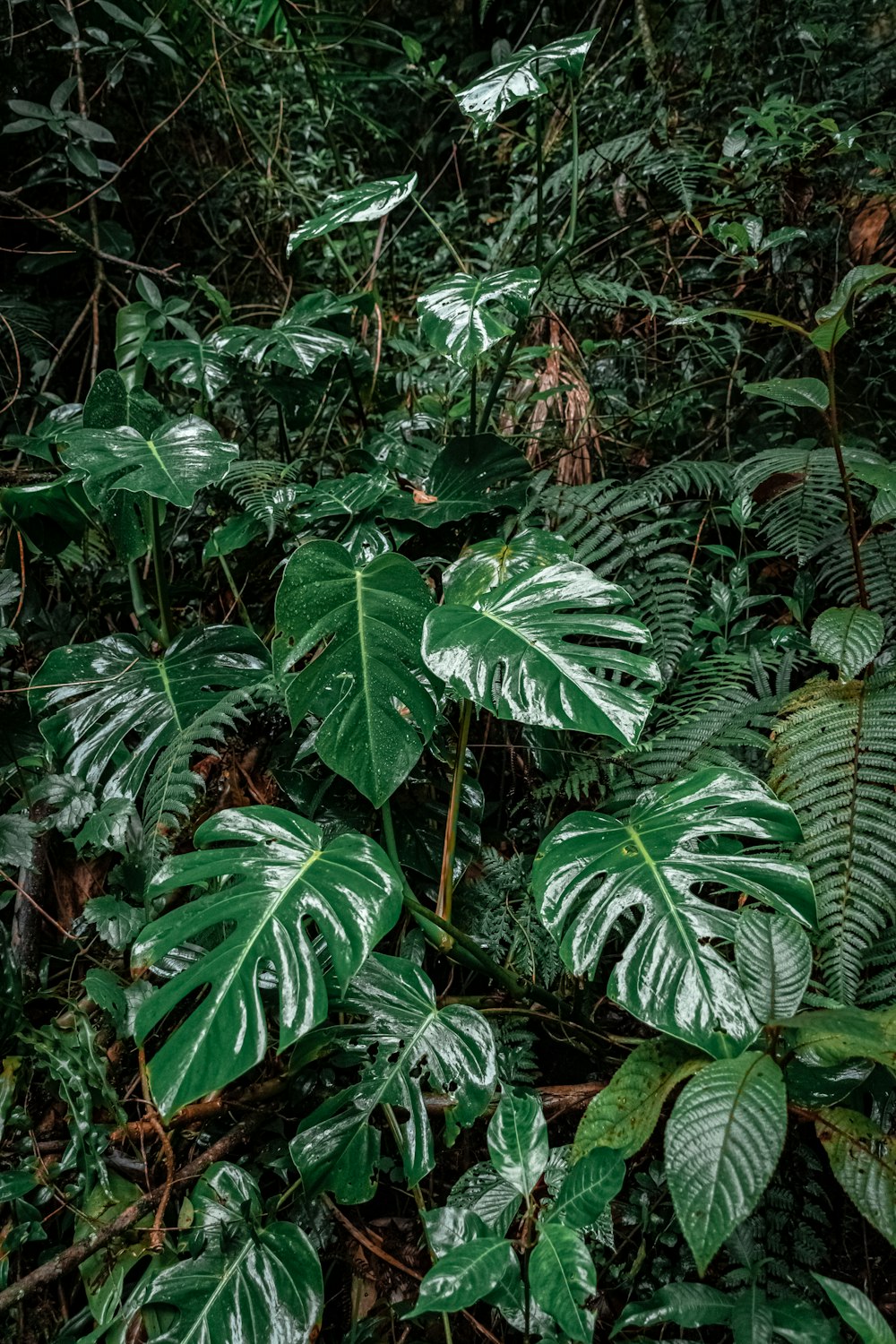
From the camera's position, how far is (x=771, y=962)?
1014mm

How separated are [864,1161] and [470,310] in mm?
1576

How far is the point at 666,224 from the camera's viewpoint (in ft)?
9.11

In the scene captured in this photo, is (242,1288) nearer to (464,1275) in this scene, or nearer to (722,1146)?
(464,1275)

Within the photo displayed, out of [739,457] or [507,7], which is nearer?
[739,457]

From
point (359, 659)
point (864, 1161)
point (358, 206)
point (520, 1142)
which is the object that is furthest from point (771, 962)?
point (358, 206)

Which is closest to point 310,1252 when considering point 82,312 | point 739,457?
point 739,457

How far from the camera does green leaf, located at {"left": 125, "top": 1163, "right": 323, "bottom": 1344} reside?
1.10m

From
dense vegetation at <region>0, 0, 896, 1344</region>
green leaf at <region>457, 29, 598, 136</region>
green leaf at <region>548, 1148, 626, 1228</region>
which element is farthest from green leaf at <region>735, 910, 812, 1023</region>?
green leaf at <region>457, 29, 598, 136</region>

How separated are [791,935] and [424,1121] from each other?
597mm

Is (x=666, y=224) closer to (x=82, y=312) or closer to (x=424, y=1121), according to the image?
(x=82, y=312)

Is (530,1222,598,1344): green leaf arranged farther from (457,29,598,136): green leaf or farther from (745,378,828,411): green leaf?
(457,29,598,136): green leaf

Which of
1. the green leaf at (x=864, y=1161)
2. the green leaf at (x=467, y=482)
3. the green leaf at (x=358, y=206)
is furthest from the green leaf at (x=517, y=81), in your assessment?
the green leaf at (x=864, y=1161)

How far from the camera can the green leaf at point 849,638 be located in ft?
4.52

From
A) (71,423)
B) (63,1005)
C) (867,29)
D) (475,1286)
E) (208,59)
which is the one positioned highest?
(208,59)
